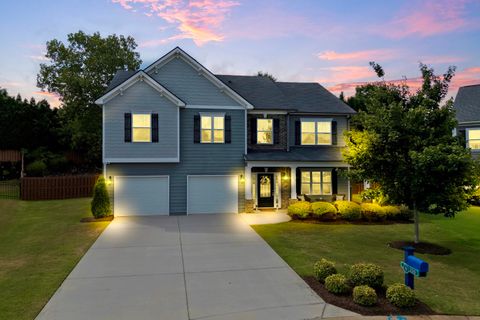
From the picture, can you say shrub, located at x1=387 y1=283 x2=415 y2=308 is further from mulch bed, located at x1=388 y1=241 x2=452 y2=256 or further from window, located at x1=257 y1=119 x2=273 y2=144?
window, located at x1=257 y1=119 x2=273 y2=144

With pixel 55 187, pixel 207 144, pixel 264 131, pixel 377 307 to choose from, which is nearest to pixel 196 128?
pixel 207 144

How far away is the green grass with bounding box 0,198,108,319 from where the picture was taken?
7703mm

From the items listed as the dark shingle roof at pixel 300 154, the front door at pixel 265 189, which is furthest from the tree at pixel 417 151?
the front door at pixel 265 189

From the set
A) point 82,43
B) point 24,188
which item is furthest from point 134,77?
point 82,43

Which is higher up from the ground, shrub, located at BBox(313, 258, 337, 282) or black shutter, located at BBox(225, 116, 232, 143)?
black shutter, located at BBox(225, 116, 232, 143)

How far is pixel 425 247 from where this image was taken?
12453mm

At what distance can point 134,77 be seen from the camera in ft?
59.4

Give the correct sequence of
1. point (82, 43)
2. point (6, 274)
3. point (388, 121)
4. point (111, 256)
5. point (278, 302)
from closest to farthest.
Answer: point (278, 302), point (6, 274), point (111, 256), point (388, 121), point (82, 43)

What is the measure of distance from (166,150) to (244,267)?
10.3 metres

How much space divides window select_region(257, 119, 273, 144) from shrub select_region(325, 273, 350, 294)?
13.7 metres

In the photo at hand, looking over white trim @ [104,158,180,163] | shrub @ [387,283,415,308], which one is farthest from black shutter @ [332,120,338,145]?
shrub @ [387,283,415,308]

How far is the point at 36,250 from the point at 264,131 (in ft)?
44.4

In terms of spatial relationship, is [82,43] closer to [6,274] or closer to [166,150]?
[166,150]

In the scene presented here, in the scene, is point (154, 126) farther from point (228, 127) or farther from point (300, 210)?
point (300, 210)
